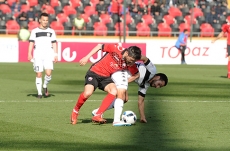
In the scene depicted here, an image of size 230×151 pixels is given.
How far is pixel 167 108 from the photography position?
12680 millimetres

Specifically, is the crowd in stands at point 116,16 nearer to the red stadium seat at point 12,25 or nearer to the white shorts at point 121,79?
the red stadium seat at point 12,25

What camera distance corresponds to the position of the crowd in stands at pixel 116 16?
3234 centimetres

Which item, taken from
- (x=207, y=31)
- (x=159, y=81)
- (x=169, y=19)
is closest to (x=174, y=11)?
(x=169, y=19)

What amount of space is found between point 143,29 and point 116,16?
5.10ft

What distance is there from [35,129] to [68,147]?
1.70 meters

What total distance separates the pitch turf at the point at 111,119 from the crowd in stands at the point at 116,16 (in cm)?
1400

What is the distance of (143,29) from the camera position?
33.2 m

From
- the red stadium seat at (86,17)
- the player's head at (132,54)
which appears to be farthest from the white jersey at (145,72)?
the red stadium seat at (86,17)

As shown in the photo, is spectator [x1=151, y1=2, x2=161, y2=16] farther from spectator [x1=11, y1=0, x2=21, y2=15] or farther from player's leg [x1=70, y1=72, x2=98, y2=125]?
player's leg [x1=70, y1=72, x2=98, y2=125]

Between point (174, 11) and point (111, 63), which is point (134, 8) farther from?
point (111, 63)

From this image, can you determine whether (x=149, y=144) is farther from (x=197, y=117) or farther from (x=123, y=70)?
(x=197, y=117)

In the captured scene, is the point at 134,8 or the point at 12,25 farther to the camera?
the point at 134,8

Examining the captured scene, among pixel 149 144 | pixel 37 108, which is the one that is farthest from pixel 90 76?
pixel 37 108

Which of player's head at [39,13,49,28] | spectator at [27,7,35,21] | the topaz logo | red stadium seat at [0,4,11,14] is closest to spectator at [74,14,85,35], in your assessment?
the topaz logo
